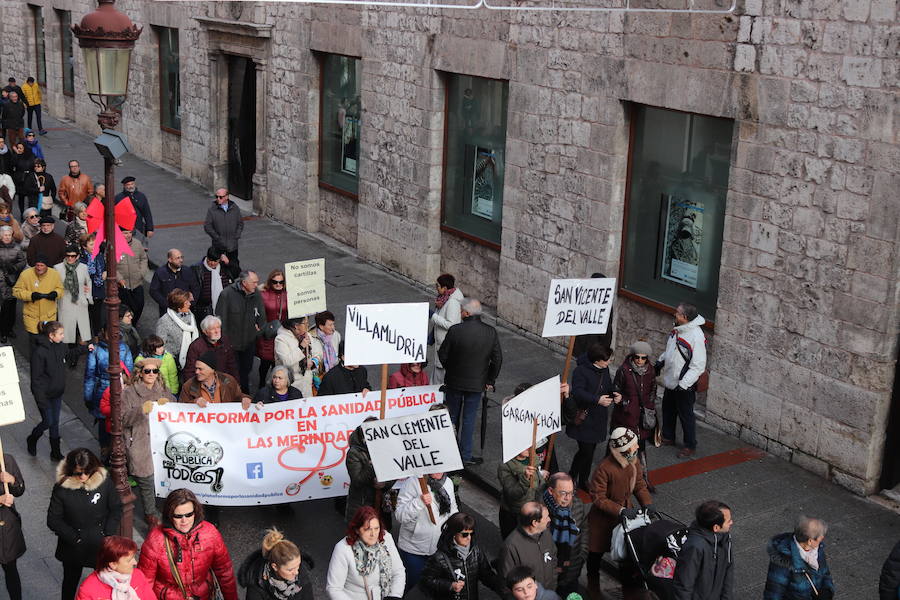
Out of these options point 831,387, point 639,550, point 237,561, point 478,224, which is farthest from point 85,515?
point 478,224

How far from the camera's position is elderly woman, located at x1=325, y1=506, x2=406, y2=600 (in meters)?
7.39

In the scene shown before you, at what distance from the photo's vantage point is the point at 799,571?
7.66 m

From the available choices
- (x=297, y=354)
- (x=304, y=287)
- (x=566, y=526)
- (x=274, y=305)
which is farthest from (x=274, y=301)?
(x=566, y=526)

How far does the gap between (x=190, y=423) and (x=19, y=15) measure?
27.9 metres

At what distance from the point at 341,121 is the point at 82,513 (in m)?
12.6

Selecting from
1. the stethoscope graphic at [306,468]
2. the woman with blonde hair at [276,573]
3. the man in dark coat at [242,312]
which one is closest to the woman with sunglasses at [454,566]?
the woman with blonde hair at [276,573]

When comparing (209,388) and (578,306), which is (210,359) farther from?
(578,306)

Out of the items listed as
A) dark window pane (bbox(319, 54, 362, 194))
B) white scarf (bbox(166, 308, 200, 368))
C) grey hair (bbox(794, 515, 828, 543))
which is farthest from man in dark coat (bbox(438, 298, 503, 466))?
dark window pane (bbox(319, 54, 362, 194))

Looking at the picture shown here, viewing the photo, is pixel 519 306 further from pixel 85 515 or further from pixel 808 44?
pixel 85 515

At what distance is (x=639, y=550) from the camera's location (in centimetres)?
823

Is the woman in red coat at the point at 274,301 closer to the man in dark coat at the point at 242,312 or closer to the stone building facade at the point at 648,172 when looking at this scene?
the man in dark coat at the point at 242,312

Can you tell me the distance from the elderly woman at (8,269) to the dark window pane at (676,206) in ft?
24.7

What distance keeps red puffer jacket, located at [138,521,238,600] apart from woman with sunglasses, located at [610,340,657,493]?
14.6 feet

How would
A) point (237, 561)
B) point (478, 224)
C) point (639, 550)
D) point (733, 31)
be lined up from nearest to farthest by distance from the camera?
point (639, 550), point (237, 561), point (733, 31), point (478, 224)
